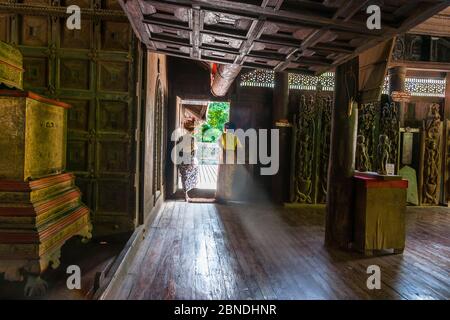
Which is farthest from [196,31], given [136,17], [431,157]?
[431,157]

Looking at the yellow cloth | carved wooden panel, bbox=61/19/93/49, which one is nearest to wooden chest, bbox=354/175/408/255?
carved wooden panel, bbox=61/19/93/49

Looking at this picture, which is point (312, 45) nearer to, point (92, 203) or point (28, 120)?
point (28, 120)

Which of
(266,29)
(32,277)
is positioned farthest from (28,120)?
(266,29)

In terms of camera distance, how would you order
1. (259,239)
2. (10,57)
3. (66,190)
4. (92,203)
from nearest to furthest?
(10,57), (66,190), (92,203), (259,239)

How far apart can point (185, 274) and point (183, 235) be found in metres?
1.47

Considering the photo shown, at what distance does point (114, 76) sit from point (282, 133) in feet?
14.4

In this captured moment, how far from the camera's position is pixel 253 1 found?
2.70 metres

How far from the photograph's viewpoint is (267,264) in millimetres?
3596

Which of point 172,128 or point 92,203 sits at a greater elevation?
point 172,128

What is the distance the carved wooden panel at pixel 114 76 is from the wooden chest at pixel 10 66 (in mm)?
1025

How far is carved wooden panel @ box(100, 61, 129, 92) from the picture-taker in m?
4.14

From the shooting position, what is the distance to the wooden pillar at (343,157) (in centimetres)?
430

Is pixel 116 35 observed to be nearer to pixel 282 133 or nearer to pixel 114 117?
pixel 114 117

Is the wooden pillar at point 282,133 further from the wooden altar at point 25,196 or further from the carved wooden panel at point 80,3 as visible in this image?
the wooden altar at point 25,196
